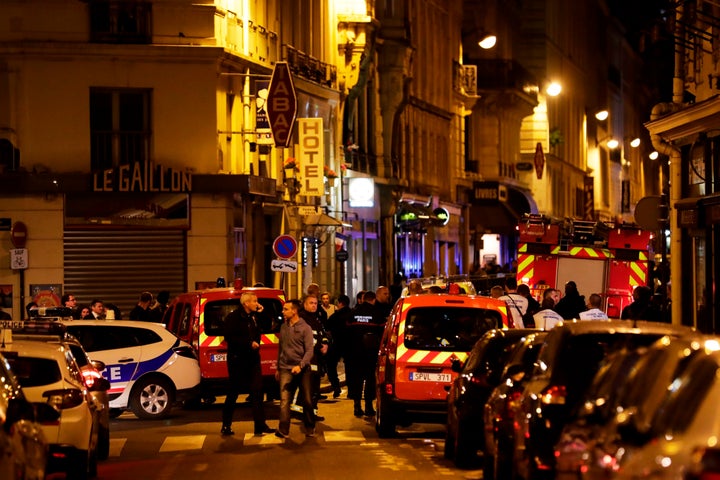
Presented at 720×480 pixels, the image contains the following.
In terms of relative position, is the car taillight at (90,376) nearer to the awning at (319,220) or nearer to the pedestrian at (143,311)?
the pedestrian at (143,311)

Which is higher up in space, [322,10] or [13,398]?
[322,10]

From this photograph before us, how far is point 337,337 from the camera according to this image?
2595 centimetres

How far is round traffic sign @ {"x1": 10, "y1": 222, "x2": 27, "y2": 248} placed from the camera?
33531 millimetres

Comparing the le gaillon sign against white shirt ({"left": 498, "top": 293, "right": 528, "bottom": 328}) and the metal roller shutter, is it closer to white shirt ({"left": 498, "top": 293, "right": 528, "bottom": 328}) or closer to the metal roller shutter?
the metal roller shutter

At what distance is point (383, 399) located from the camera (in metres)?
20.0

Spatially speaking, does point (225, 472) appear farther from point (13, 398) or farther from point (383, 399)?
point (13, 398)

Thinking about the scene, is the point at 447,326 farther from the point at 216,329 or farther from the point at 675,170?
the point at 675,170

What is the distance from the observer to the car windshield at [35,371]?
587 inches

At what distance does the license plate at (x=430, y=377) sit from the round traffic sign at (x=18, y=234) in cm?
1587

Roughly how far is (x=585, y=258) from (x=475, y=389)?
60.0 ft

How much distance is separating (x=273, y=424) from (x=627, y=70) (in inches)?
3723

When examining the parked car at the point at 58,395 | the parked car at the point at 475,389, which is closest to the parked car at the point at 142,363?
the parked car at the point at 475,389

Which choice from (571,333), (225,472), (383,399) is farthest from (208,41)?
(571,333)

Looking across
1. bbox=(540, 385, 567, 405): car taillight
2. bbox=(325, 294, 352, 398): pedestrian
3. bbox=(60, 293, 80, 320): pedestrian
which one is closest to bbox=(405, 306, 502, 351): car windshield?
bbox=(325, 294, 352, 398): pedestrian
